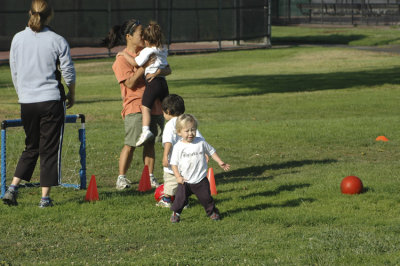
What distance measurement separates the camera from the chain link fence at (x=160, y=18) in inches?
1272

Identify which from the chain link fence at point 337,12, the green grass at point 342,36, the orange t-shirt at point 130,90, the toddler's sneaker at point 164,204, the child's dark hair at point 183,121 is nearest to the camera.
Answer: the child's dark hair at point 183,121

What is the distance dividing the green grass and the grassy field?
20.3 meters

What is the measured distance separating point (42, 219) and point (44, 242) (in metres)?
0.84

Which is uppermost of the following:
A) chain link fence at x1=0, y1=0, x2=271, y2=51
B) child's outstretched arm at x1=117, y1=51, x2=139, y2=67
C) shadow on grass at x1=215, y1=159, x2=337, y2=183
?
chain link fence at x1=0, y1=0, x2=271, y2=51

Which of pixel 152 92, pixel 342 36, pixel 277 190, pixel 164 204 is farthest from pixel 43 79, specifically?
pixel 342 36

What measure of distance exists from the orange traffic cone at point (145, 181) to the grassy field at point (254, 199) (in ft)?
0.32

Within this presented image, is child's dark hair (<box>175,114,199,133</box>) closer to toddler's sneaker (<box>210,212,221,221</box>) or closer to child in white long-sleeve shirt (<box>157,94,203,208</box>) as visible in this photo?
child in white long-sleeve shirt (<box>157,94,203,208</box>)

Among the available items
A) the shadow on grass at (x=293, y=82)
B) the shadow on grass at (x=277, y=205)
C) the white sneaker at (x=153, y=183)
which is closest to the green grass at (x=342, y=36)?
the shadow on grass at (x=293, y=82)

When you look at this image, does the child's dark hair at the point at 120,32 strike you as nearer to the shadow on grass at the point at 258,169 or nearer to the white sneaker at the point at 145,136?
the white sneaker at the point at 145,136

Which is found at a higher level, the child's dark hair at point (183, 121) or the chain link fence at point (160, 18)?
the chain link fence at point (160, 18)

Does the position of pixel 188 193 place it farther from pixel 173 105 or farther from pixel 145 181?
pixel 145 181

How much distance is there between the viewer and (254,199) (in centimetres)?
818

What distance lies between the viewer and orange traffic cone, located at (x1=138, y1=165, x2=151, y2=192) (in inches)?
344

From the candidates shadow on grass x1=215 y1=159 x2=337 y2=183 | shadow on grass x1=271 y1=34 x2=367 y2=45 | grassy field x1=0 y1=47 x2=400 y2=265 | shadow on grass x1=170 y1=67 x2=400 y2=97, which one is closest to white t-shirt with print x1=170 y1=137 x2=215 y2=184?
grassy field x1=0 y1=47 x2=400 y2=265
